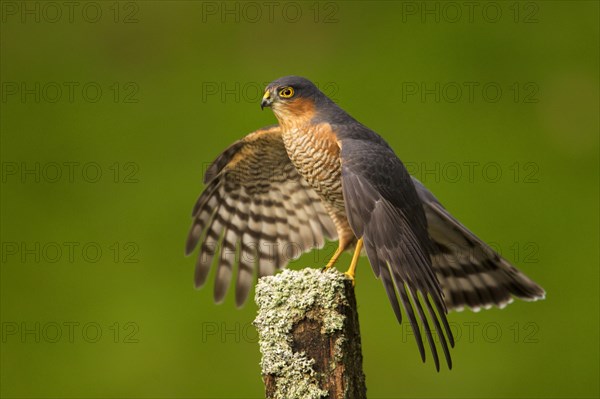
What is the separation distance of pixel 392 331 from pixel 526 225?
4.94ft

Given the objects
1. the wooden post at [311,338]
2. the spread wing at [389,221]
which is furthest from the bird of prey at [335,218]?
the wooden post at [311,338]

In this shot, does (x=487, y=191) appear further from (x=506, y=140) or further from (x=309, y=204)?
(x=309, y=204)

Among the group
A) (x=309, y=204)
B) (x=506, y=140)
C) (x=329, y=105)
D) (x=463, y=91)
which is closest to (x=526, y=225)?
(x=506, y=140)

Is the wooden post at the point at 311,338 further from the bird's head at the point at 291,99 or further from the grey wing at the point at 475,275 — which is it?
the grey wing at the point at 475,275

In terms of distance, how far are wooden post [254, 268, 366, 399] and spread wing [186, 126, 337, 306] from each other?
190 centimetres

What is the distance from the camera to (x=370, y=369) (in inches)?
273

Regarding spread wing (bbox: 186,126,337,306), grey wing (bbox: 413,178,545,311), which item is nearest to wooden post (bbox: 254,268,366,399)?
grey wing (bbox: 413,178,545,311)

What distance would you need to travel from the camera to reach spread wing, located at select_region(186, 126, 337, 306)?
5273 millimetres

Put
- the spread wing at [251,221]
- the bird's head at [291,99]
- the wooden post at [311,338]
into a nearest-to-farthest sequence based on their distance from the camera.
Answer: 1. the wooden post at [311,338]
2. the bird's head at [291,99]
3. the spread wing at [251,221]

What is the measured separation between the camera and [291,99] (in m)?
4.55

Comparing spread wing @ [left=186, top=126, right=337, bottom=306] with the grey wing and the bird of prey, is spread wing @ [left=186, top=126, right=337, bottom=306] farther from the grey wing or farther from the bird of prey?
the grey wing

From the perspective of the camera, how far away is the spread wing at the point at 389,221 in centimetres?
359

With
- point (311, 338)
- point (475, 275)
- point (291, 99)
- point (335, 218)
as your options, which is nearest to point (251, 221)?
point (335, 218)

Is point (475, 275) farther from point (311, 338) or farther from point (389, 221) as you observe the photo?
point (311, 338)
